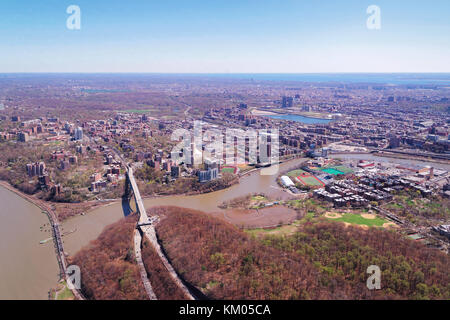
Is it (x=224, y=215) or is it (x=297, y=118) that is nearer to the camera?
(x=224, y=215)

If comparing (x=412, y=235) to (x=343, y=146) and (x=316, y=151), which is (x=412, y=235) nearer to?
(x=316, y=151)

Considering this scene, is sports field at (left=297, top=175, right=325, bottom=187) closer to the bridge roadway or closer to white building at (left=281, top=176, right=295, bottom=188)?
white building at (left=281, top=176, right=295, bottom=188)

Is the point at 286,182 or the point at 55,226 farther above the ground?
the point at 286,182

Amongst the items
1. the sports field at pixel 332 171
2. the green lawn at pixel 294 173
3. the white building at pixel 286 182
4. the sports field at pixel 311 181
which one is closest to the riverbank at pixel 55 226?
the white building at pixel 286 182

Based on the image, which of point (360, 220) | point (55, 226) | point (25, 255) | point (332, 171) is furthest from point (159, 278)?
point (332, 171)

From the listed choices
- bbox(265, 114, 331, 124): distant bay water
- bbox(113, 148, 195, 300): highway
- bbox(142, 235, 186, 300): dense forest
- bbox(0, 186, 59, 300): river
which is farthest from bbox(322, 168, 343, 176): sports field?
bbox(265, 114, 331, 124): distant bay water

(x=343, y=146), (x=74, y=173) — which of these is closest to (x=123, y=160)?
(x=74, y=173)

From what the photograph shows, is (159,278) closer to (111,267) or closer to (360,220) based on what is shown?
(111,267)
